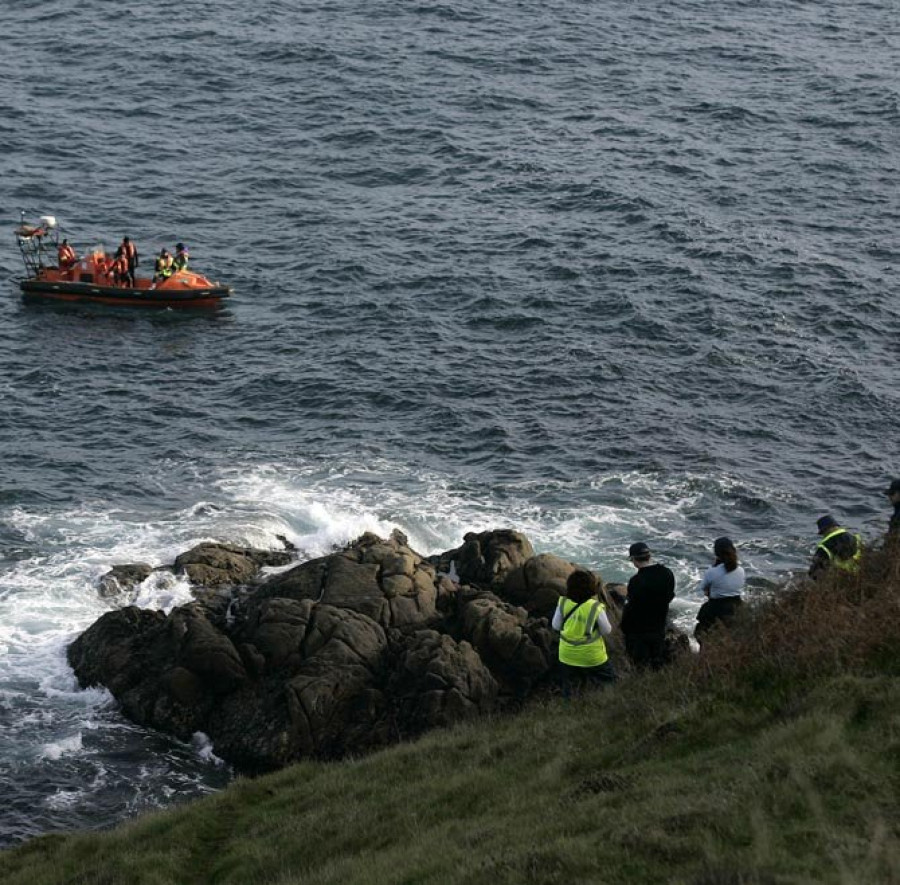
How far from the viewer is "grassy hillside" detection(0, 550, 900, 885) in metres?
12.9

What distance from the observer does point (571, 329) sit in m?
45.3

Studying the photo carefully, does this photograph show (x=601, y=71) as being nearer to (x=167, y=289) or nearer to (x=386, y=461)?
(x=167, y=289)

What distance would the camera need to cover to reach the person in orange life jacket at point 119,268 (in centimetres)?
4791

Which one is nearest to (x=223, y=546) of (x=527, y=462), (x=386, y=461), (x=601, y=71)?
(x=386, y=461)

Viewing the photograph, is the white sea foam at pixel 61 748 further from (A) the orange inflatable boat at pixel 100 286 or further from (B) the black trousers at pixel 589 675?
(A) the orange inflatable boat at pixel 100 286

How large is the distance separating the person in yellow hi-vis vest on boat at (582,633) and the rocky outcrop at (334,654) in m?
5.29

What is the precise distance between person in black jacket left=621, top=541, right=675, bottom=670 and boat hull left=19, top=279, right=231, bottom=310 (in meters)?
30.3

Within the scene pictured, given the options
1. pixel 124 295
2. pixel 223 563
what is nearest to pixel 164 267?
pixel 124 295

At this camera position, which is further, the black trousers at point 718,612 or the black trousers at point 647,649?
the black trousers at point 647,649

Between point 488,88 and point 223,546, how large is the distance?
3885 centimetres

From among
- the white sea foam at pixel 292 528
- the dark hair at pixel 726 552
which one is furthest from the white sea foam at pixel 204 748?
the dark hair at pixel 726 552

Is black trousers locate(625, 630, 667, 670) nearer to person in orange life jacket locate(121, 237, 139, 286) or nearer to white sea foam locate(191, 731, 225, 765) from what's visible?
white sea foam locate(191, 731, 225, 765)

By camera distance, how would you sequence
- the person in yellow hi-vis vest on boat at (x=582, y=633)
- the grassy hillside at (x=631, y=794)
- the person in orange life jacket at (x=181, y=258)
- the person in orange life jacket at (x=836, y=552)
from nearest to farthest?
the grassy hillside at (x=631, y=794)
the person in yellow hi-vis vest on boat at (x=582, y=633)
the person in orange life jacket at (x=836, y=552)
the person in orange life jacket at (x=181, y=258)

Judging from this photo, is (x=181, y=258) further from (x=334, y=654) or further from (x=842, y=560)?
(x=842, y=560)
